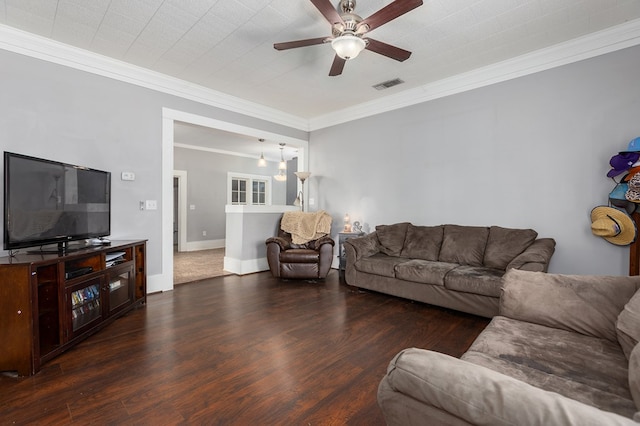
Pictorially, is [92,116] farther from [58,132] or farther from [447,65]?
[447,65]

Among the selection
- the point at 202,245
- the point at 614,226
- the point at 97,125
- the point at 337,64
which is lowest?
the point at 202,245

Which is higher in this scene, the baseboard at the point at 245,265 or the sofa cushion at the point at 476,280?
the sofa cushion at the point at 476,280

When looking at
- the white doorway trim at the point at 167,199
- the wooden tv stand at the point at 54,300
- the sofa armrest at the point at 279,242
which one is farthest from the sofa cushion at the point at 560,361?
the white doorway trim at the point at 167,199

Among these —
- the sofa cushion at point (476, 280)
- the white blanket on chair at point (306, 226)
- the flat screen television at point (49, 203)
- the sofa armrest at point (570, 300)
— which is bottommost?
the sofa cushion at point (476, 280)

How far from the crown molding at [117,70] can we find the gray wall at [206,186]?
136 inches

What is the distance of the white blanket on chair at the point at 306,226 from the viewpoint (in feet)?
16.3

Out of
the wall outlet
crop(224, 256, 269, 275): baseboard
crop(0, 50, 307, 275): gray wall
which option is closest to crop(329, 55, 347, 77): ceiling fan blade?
crop(0, 50, 307, 275): gray wall

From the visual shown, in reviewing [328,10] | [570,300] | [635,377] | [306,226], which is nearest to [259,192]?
[306,226]

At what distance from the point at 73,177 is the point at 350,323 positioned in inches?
114

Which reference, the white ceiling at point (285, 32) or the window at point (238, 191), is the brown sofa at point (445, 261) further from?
the window at point (238, 191)

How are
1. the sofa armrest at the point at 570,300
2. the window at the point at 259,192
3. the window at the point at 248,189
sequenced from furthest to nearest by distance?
the window at the point at 259,192 → the window at the point at 248,189 → the sofa armrest at the point at 570,300

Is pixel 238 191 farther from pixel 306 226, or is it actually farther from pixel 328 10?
pixel 328 10

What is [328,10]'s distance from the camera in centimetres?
212

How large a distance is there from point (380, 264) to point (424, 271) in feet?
1.87
